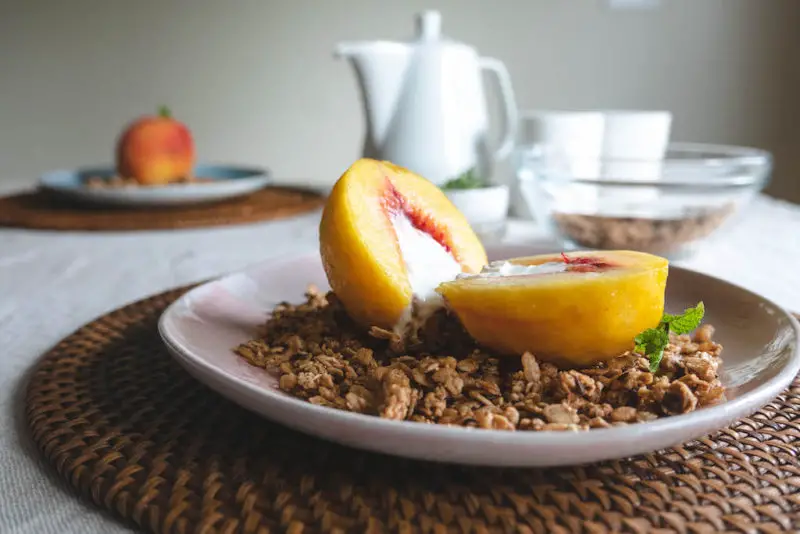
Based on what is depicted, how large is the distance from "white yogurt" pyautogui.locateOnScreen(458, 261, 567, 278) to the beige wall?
1.93 meters

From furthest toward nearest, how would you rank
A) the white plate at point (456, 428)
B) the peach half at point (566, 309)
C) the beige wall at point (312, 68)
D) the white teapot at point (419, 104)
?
the beige wall at point (312, 68), the white teapot at point (419, 104), the peach half at point (566, 309), the white plate at point (456, 428)

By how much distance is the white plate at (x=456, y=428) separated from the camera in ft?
1.04

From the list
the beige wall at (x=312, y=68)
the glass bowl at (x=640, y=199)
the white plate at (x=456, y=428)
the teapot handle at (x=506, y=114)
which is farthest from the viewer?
the beige wall at (x=312, y=68)

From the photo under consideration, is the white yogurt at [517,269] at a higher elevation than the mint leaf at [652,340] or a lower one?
higher

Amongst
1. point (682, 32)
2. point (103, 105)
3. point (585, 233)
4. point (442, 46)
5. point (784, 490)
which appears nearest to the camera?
point (784, 490)

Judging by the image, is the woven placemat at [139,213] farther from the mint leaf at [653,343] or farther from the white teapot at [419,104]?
the mint leaf at [653,343]

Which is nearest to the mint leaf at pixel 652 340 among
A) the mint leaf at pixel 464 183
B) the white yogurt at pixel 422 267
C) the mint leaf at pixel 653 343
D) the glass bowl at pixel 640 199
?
the mint leaf at pixel 653 343

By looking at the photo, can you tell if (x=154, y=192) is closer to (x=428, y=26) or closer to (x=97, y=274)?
(x=97, y=274)

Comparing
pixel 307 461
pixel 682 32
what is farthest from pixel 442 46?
pixel 682 32

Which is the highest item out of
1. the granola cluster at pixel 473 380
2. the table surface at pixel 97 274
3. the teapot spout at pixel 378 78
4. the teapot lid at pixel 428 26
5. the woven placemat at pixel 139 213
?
the teapot lid at pixel 428 26

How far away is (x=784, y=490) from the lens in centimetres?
35

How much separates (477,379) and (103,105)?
2.54 m

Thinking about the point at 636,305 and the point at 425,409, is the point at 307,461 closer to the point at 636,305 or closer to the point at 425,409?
the point at 425,409

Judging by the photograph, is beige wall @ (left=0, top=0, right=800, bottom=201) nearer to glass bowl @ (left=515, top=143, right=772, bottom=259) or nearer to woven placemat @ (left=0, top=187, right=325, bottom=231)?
woven placemat @ (left=0, top=187, right=325, bottom=231)
